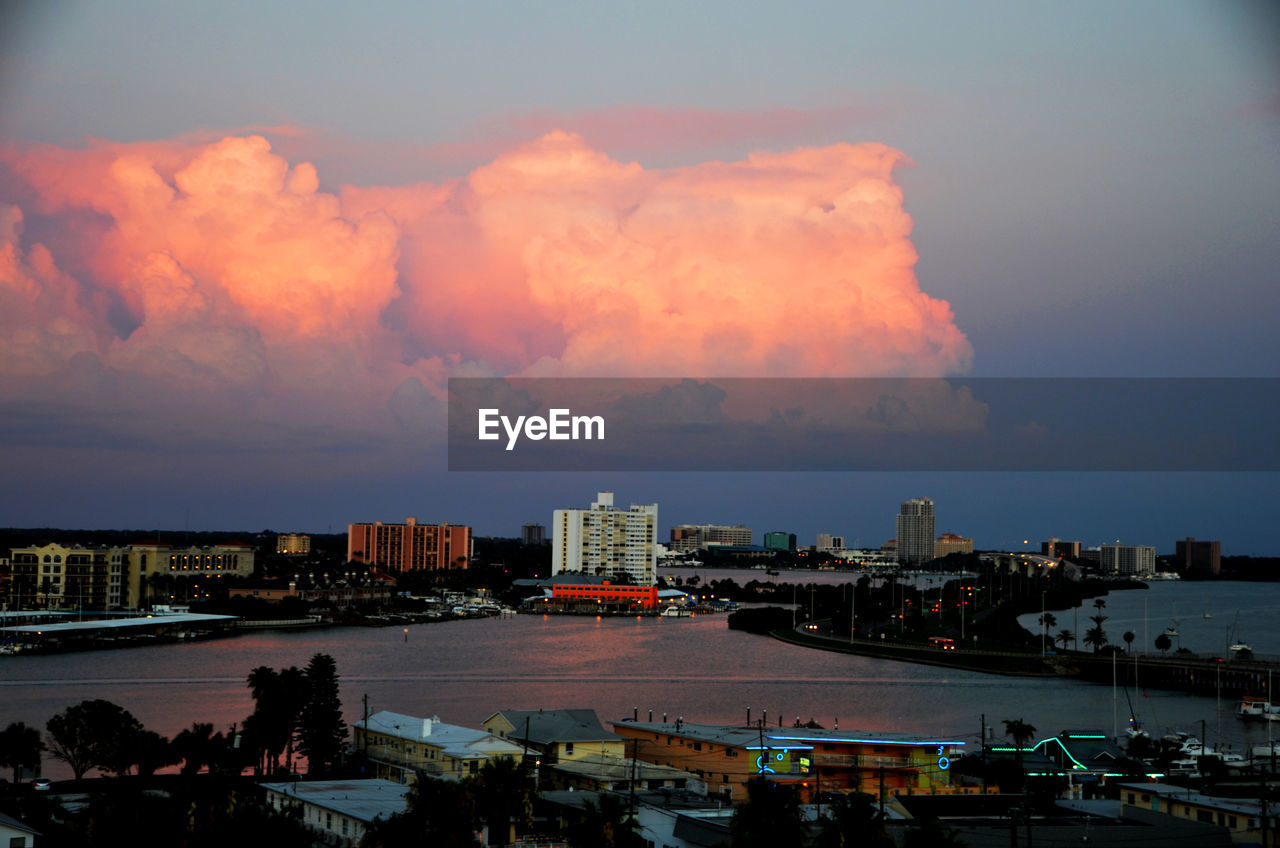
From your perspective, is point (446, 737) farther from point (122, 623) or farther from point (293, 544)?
point (293, 544)

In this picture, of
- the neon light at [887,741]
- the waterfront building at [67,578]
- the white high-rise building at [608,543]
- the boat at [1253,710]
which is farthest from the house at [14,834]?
the white high-rise building at [608,543]

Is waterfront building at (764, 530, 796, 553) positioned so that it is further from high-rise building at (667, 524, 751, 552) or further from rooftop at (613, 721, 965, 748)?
rooftop at (613, 721, 965, 748)

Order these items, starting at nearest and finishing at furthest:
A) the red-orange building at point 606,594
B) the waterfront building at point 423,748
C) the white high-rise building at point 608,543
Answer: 1. the waterfront building at point 423,748
2. the red-orange building at point 606,594
3. the white high-rise building at point 608,543

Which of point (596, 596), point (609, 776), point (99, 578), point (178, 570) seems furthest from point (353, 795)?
point (596, 596)

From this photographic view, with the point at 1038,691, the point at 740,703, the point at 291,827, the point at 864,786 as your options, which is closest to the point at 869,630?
the point at 1038,691

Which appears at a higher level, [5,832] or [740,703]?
[5,832]

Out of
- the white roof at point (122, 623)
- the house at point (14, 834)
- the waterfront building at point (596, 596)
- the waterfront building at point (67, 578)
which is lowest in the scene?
the waterfront building at point (596, 596)

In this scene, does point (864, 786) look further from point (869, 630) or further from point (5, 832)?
point (869, 630)

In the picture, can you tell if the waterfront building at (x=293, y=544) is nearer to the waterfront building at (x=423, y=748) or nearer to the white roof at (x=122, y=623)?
the white roof at (x=122, y=623)
